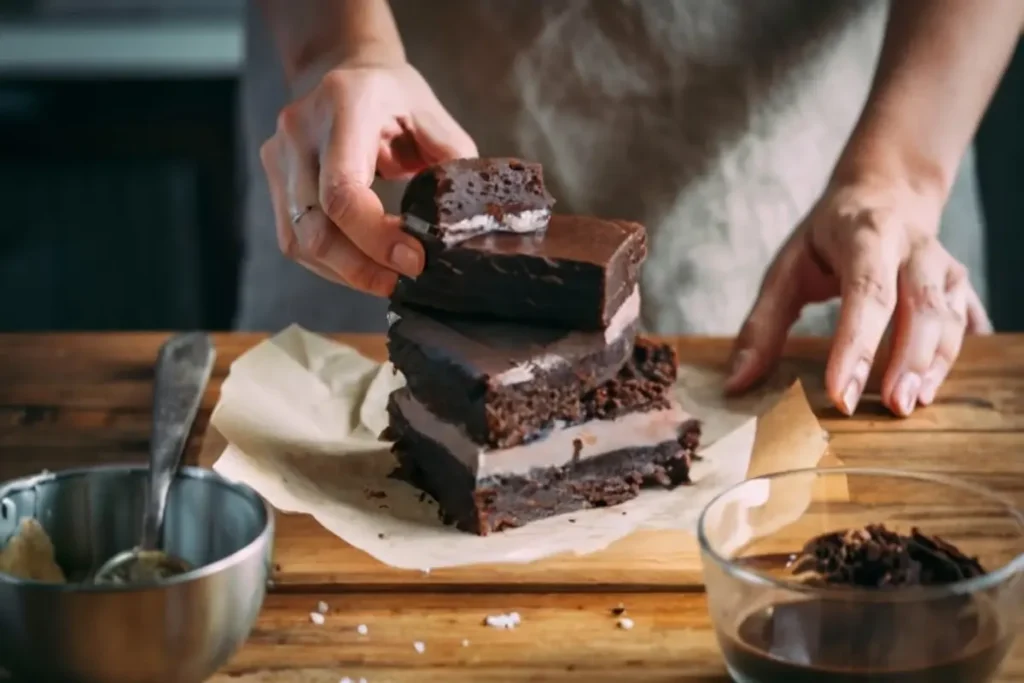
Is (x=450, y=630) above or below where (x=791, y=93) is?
below

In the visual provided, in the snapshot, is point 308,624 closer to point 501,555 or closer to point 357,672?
point 357,672

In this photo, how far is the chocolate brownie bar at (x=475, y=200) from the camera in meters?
1.50

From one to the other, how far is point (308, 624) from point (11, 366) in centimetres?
87

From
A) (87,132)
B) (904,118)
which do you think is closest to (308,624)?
(904,118)

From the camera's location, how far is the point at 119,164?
3730 mm

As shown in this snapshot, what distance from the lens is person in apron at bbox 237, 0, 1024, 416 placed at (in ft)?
5.61

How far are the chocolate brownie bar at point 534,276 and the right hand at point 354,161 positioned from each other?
1.6 inches

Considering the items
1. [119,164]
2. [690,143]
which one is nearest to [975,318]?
[690,143]

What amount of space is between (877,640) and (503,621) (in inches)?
14.3

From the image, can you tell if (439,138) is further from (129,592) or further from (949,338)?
(129,592)

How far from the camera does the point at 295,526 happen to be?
140cm

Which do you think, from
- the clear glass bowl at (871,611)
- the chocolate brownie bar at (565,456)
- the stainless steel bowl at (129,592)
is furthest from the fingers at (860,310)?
the stainless steel bowl at (129,592)

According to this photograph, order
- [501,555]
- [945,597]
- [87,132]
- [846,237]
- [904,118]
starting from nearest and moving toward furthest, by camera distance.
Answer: [945,597], [501,555], [846,237], [904,118], [87,132]

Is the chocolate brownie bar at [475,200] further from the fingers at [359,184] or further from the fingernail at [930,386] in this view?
the fingernail at [930,386]
